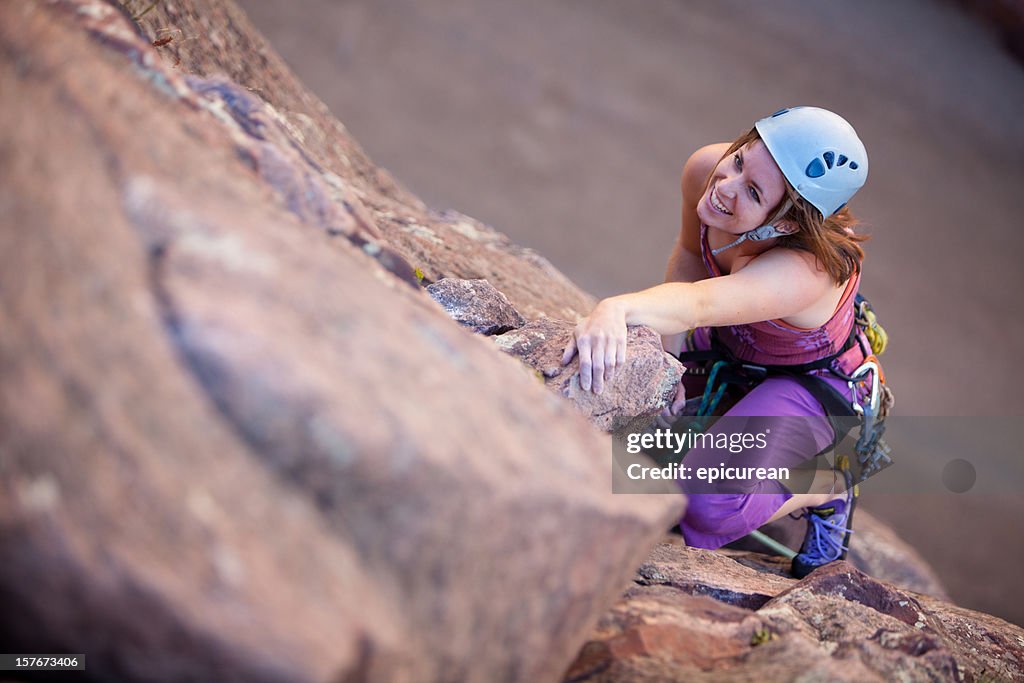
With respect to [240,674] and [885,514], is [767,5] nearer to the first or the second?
[885,514]

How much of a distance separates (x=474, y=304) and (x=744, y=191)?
60 cm

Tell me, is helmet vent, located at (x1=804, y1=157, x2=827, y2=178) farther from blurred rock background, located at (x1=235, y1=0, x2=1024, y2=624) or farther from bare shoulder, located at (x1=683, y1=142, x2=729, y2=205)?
blurred rock background, located at (x1=235, y1=0, x2=1024, y2=624)

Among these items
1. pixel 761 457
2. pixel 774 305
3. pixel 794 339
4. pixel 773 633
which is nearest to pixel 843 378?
pixel 794 339

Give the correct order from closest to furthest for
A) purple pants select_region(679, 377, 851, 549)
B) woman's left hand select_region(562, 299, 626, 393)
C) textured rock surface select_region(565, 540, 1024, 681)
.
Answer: textured rock surface select_region(565, 540, 1024, 681) < woman's left hand select_region(562, 299, 626, 393) < purple pants select_region(679, 377, 851, 549)

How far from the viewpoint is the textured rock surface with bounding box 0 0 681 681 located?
733mm

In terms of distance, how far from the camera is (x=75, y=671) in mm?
791

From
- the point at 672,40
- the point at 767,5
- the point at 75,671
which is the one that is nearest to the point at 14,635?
the point at 75,671

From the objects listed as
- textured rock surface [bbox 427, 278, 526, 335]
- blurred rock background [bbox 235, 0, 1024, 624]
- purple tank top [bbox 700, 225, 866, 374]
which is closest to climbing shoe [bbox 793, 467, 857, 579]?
purple tank top [bbox 700, 225, 866, 374]

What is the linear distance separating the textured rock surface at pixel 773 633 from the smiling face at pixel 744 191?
0.70 meters

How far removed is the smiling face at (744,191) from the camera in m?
1.55

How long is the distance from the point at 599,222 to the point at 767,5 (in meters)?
2.53

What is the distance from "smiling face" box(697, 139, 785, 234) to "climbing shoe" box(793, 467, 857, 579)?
2.34 feet

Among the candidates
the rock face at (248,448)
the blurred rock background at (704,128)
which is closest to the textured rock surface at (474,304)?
the rock face at (248,448)

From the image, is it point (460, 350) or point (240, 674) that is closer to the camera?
point (240, 674)
